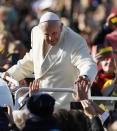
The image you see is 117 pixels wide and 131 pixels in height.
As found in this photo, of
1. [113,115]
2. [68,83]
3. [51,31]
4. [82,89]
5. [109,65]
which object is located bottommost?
[113,115]

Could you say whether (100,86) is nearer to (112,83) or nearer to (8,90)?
(112,83)

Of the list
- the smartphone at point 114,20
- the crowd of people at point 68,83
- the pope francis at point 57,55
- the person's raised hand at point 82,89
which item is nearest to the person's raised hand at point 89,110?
the crowd of people at point 68,83

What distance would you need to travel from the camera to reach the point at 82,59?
6.83 metres

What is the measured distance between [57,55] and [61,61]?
0.27ft

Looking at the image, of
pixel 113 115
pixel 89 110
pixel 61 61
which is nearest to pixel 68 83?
pixel 61 61

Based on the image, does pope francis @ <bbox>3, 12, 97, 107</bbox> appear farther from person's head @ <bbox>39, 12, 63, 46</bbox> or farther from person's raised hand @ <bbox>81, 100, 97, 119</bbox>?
person's raised hand @ <bbox>81, 100, 97, 119</bbox>

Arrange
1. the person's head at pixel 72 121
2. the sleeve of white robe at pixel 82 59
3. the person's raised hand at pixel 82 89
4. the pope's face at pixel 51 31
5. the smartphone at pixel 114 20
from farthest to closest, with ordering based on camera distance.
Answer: the smartphone at pixel 114 20 < the pope's face at pixel 51 31 < the sleeve of white robe at pixel 82 59 < the person's raised hand at pixel 82 89 < the person's head at pixel 72 121

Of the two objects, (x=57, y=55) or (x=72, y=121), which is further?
(x=57, y=55)

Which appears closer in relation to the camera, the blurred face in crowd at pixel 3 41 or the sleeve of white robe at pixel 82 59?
the sleeve of white robe at pixel 82 59

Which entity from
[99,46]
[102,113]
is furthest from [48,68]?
[99,46]

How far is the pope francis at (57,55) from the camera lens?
6.83 meters

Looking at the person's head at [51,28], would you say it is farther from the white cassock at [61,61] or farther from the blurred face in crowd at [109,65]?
the blurred face in crowd at [109,65]

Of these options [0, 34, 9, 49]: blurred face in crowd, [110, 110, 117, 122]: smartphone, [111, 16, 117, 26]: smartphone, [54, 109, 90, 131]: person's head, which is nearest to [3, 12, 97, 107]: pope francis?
[110, 110, 117, 122]: smartphone

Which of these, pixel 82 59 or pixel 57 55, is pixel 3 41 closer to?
pixel 57 55
